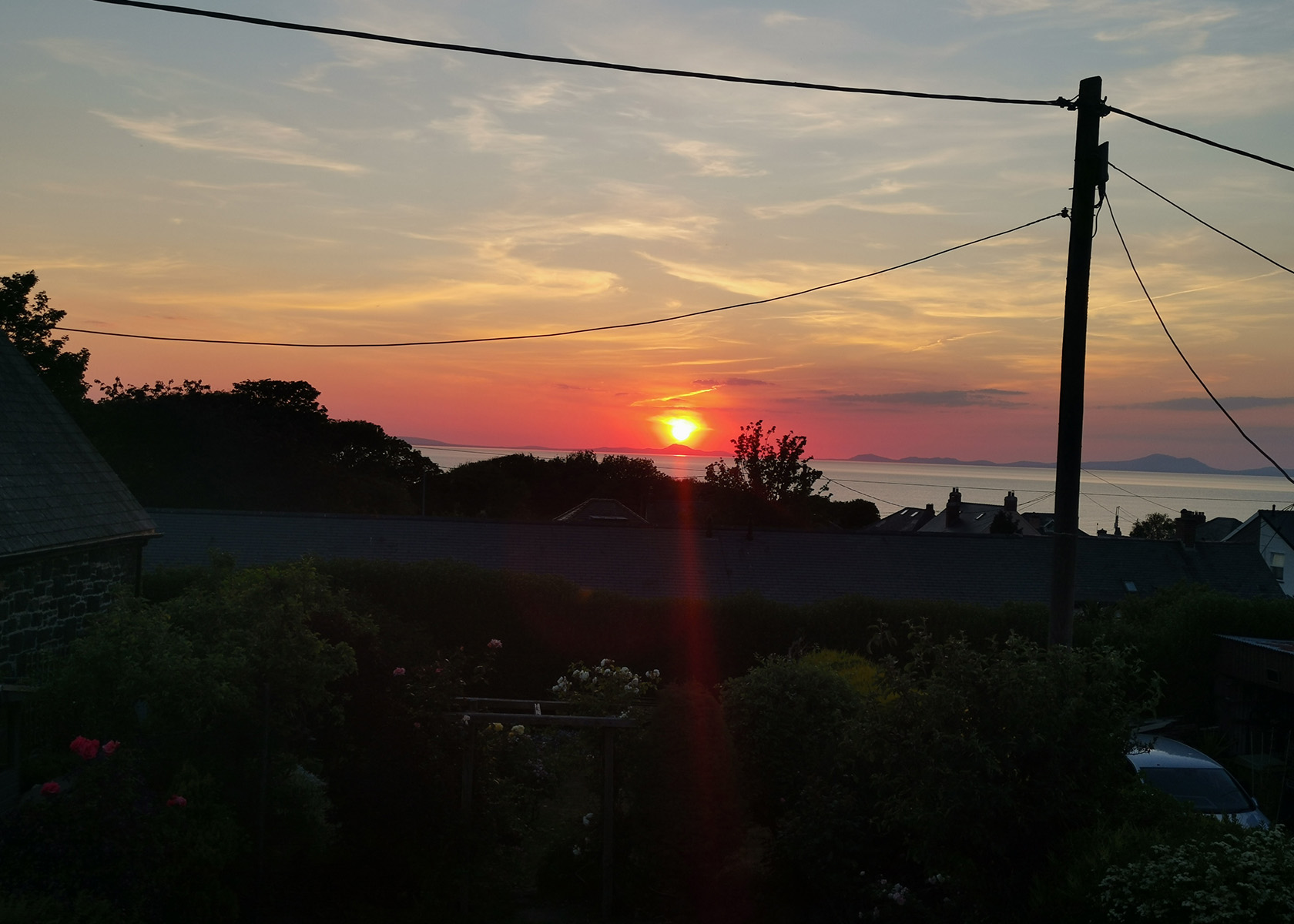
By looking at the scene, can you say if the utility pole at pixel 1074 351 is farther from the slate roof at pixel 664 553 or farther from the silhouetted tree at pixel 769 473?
the silhouetted tree at pixel 769 473

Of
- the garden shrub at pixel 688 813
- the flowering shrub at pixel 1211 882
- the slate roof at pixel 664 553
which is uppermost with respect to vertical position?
the slate roof at pixel 664 553

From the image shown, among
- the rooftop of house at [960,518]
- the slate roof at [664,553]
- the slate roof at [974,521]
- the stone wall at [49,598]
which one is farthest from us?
the slate roof at [974,521]

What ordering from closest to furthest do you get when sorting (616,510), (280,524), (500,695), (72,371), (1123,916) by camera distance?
(1123,916) → (500,695) → (280,524) → (72,371) → (616,510)

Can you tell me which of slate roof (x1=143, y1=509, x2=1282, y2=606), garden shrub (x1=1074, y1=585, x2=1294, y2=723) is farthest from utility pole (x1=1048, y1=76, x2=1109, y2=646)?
slate roof (x1=143, y1=509, x2=1282, y2=606)

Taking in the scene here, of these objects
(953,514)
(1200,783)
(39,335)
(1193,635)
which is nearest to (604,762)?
(1200,783)

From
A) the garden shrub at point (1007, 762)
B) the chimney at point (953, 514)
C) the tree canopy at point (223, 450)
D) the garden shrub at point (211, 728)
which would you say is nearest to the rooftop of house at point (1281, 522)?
the chimney at point (953, 514)

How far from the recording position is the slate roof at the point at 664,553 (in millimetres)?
29516

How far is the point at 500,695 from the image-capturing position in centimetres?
2127

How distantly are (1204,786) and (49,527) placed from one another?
54.4ft

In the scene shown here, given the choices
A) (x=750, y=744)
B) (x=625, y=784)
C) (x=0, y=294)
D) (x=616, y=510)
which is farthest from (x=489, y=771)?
(x=616, y=510)

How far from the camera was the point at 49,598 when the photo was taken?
49.9 ft

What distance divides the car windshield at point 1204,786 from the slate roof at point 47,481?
50.7ft

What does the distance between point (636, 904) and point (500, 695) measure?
1148cm

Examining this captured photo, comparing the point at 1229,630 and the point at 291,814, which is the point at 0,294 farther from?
the point at 1229,630
